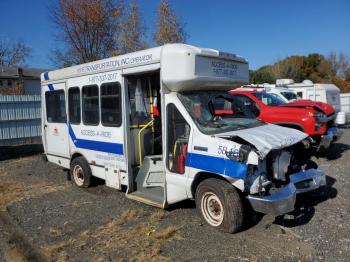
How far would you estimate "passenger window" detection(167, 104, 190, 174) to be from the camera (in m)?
5.20

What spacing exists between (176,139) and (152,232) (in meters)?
1.47

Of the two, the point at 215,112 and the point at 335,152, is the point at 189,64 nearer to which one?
the point at 215,112

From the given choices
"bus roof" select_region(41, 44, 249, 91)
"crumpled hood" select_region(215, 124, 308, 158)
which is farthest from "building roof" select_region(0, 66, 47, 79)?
"crumpled hood" select_region(215, 124, 308, 158)

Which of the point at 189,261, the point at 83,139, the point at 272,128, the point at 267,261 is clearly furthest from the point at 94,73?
the point at 267,261

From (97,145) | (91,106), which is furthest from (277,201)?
(91,106)

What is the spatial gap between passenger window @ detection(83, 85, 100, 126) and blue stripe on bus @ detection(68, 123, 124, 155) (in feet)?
1.37

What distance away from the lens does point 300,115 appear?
29.9ft

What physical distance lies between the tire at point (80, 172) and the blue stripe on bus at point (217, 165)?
3.12m

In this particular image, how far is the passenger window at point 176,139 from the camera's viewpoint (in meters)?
5.20

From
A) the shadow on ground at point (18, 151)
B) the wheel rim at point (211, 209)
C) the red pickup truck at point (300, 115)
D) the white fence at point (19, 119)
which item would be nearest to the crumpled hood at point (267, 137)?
the wheel rim at point (211, 209)

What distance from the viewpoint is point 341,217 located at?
521 cm

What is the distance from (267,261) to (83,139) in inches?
189

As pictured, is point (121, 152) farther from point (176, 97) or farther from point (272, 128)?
point (272, 128)

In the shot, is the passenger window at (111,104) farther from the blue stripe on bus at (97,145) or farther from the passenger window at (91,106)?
the blue stripe on bus at (97,145)
